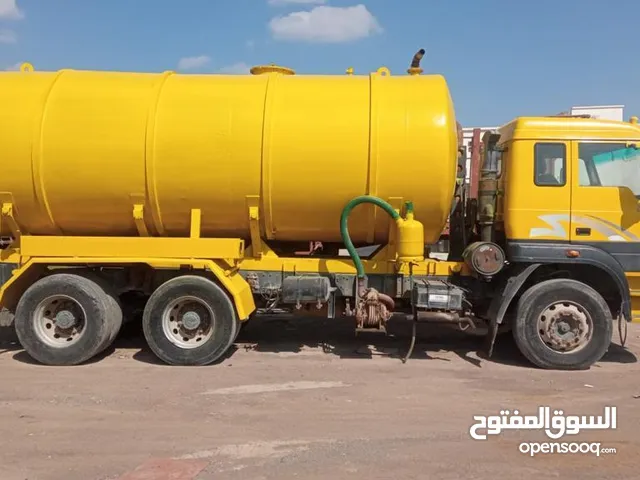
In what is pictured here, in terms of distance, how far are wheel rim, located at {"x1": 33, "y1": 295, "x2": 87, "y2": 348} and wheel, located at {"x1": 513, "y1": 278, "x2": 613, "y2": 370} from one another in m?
5.13

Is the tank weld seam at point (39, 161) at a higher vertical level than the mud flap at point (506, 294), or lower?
higher

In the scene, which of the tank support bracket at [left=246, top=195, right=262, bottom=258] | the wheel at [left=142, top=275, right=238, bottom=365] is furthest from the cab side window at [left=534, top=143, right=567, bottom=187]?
the wheel at [left=142, top=275, right=238, bottom=365]

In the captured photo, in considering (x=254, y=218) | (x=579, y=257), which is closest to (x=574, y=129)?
(x=579, y=257)

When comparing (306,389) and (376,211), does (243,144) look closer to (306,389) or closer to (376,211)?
(376,211)

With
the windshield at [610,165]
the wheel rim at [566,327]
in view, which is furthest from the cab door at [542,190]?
the wheel rim at [566,327]

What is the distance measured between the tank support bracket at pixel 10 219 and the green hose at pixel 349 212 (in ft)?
12.7

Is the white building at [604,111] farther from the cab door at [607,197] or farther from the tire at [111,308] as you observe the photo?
A: the tire at [111,308]

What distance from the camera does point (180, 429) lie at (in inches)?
194

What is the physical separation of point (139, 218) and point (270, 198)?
61.2 inches

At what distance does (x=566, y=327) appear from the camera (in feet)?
22.5

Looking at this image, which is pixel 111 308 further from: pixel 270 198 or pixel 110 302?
pixel 270 198

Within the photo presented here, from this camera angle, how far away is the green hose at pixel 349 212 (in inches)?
265

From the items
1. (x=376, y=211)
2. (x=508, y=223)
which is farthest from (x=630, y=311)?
(x=376, y=211)

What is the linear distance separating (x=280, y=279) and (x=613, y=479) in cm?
419
